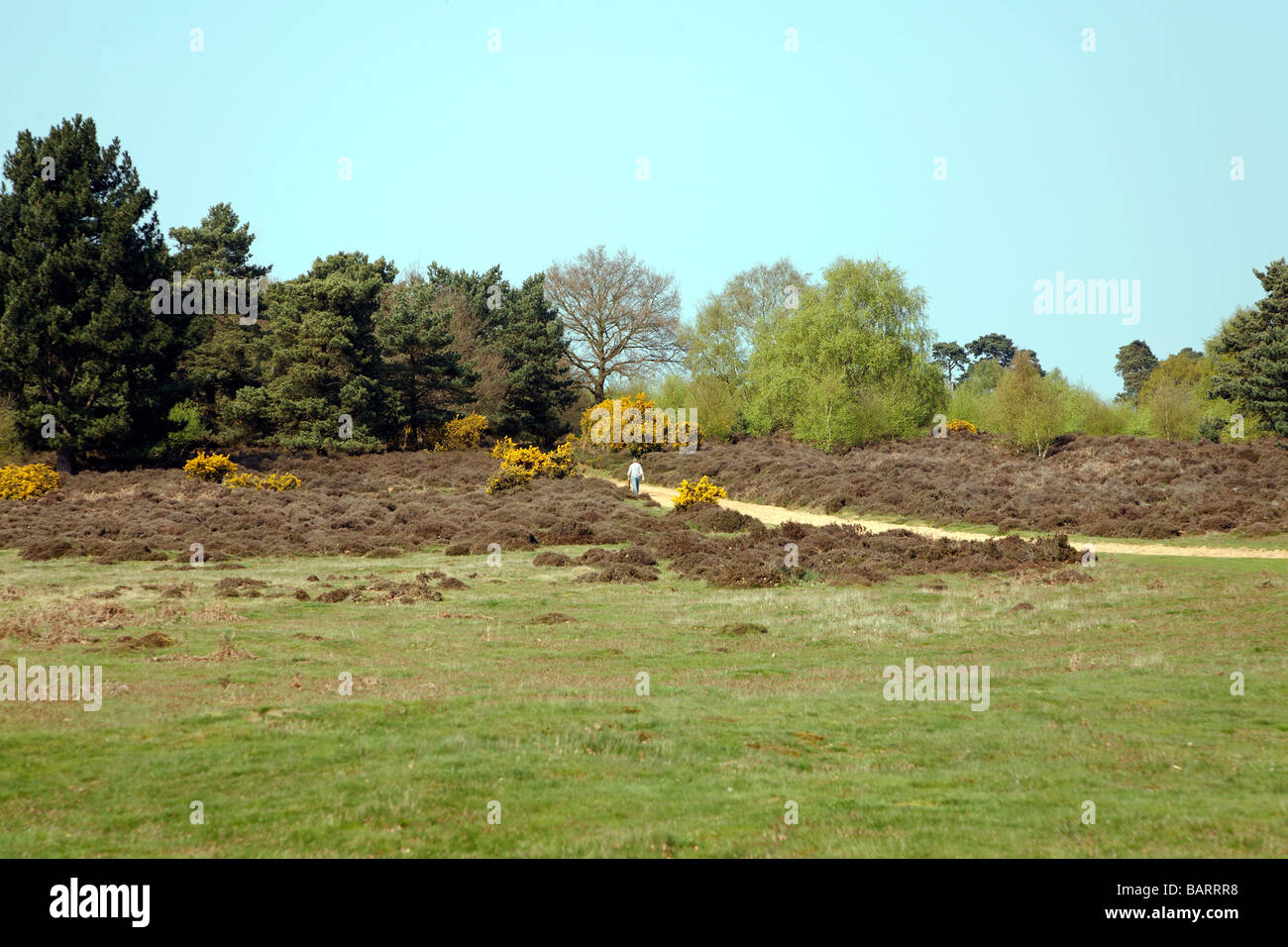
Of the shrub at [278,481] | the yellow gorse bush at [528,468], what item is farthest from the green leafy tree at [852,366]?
the shrub at [278,481]

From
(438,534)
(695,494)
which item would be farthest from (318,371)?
(695,494)

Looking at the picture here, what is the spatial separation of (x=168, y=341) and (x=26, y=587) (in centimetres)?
3051

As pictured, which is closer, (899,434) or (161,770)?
(161,770)

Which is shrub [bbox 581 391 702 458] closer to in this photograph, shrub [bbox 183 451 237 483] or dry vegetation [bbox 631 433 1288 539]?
dry vegetation [bbox 631 433 1288 539]

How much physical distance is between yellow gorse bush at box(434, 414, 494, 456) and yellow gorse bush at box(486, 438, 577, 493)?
7.26 meters

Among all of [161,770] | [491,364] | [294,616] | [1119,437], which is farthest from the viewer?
[491,364]

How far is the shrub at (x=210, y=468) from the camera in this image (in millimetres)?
47938

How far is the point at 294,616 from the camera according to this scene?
20156 mm

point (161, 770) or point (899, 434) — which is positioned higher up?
point (899, 434)

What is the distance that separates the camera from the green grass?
7.91 meters

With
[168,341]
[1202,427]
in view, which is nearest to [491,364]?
[168,341]
